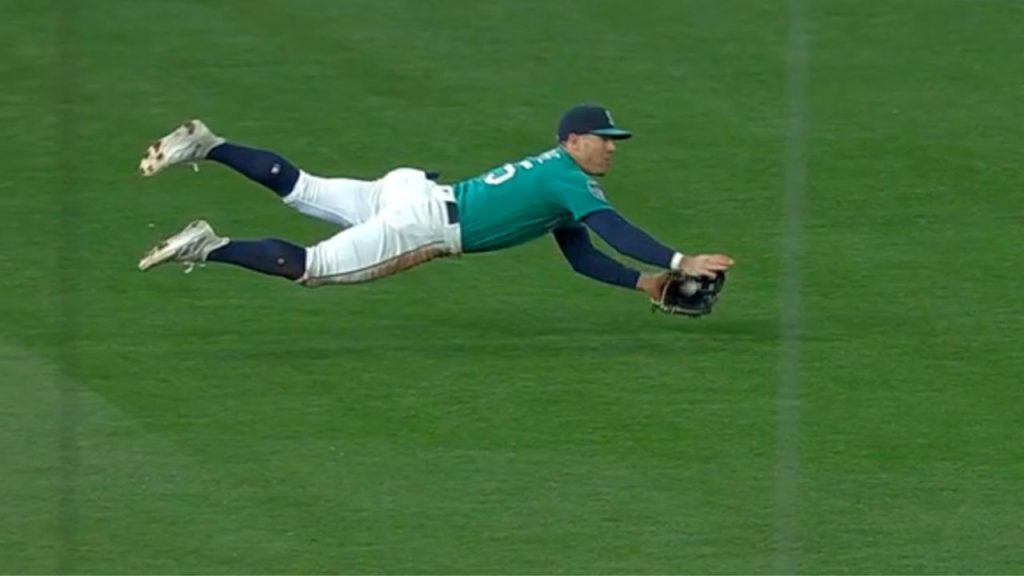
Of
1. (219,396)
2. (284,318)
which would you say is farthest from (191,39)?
(219,396)

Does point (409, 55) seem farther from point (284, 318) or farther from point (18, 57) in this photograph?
point (284, 318)

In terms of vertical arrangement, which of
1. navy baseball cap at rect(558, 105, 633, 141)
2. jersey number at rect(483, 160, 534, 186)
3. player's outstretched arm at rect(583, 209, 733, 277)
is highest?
navy baseball cap at rect(558, 105, 633, 141)

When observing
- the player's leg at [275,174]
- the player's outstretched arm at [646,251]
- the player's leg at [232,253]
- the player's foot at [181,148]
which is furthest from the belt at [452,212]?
the player's foot at [181,148]

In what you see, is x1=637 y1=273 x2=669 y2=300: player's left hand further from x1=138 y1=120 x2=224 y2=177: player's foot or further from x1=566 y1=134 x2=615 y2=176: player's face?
x1=138 y1=120 x2=224 y2=177: player's foot

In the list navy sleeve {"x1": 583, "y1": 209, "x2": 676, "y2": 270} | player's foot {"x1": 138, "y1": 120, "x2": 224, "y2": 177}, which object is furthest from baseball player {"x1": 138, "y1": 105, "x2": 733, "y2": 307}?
player's foot {"x1": 138, "y1": 120, "x2": 224, "y2": 177}

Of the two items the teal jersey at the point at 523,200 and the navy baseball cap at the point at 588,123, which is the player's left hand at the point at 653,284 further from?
the navy baseball cap at the point at 588,123

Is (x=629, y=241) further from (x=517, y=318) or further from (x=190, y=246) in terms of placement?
(x=190, y=246)

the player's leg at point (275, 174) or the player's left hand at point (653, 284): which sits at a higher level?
the player's leg at point (275, 174)
